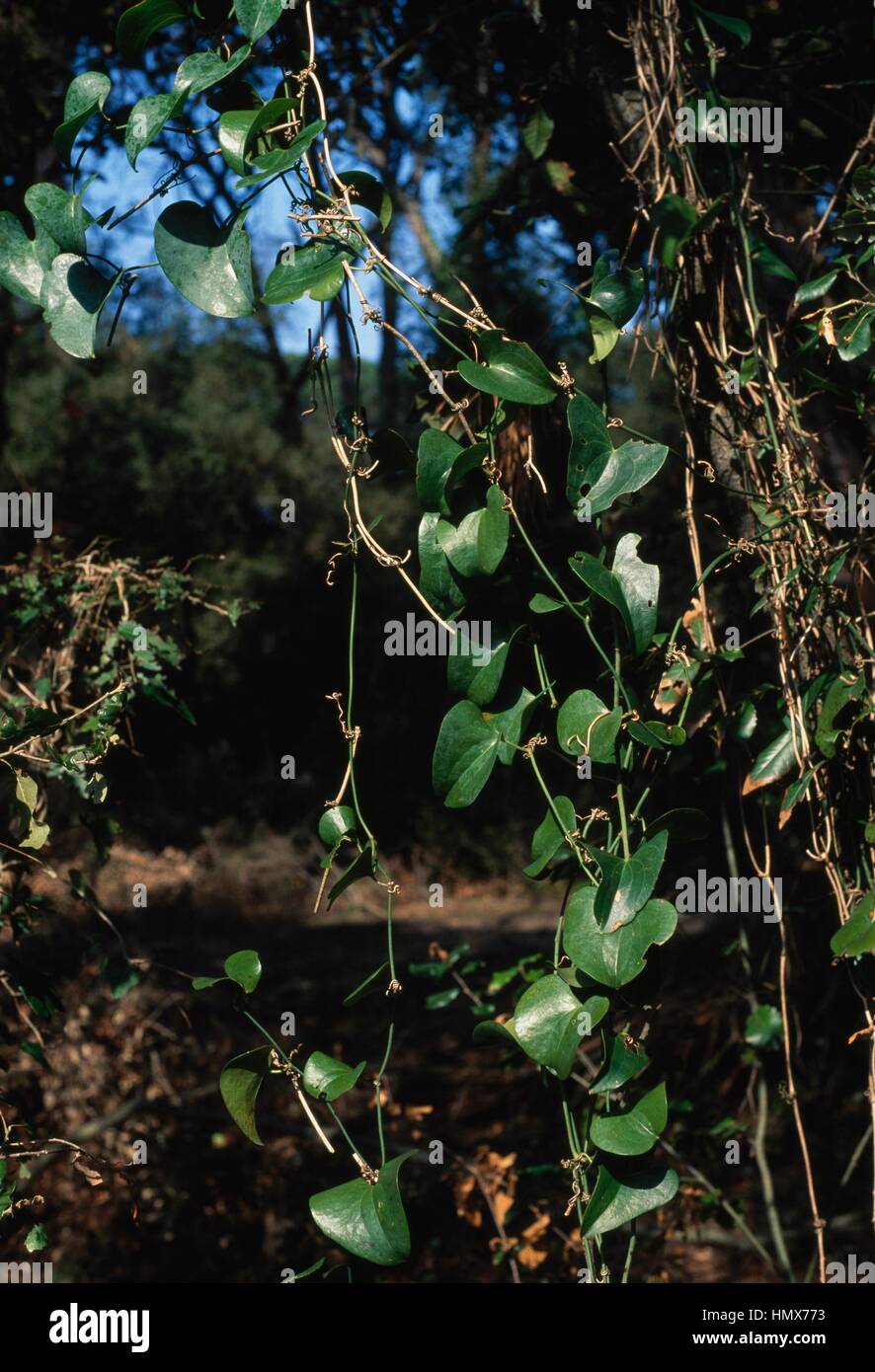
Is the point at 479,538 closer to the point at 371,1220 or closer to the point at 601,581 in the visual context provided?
the point at 601,581

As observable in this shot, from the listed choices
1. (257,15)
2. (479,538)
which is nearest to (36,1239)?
(479,538)

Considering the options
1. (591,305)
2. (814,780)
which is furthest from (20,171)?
(814,780)

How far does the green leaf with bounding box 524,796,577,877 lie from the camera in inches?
43.0

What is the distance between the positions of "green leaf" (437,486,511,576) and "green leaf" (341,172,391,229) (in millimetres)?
284

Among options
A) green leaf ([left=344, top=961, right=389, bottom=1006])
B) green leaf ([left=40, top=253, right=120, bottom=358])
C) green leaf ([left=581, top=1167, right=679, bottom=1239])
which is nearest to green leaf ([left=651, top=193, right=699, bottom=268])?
green leaf ([left=40, top=253, right=120, bottom=358])

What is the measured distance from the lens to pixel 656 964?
1.11 meters

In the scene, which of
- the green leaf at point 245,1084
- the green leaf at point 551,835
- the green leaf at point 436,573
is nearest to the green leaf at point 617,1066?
the green leaf at point 551,835

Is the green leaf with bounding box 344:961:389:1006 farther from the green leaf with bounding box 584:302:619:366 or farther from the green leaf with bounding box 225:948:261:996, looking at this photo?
the green leaf with bounding box 584:302:619:366

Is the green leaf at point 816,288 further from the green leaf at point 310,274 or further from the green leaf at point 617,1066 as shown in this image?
the green leaf at point 617,1066

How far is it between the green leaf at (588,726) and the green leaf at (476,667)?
0.07 metres

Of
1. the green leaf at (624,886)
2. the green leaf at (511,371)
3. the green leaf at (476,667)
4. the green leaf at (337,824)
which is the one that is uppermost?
the green leaf at (511,371)

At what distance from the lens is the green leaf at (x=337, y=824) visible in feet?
3.64

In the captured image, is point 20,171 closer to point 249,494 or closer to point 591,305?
point 591,305
